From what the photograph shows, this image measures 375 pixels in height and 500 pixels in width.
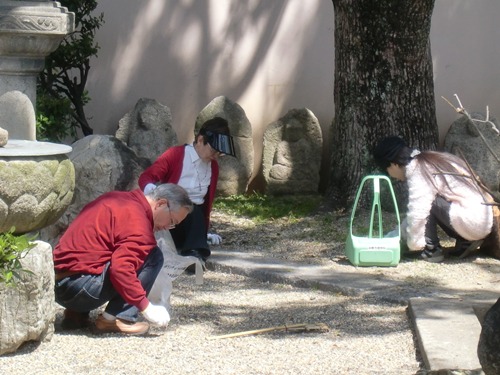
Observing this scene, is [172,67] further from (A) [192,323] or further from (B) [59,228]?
(A) [192,323]

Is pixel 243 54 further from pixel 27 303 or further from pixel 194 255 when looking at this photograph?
pixel 27 303

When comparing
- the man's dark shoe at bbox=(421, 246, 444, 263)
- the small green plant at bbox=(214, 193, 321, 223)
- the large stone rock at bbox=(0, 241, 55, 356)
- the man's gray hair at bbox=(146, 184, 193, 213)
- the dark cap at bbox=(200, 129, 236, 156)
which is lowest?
the small green plant at bbox=(214, 193, 321, 223)

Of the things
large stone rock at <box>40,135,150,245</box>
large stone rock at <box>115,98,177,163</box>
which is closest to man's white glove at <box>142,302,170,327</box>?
large stone rock at <box>40,135,150,245</box>

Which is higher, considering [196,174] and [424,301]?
[196,174]

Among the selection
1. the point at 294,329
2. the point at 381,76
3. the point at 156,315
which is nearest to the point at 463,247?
the point at 381,76

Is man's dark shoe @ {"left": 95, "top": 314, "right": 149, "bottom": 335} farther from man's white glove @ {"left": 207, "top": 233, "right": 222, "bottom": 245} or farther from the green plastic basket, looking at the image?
man's white glove @ {"left": 207, "top": 233, "right": 222, "bottom": 245}

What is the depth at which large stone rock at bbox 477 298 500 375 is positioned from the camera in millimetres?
3828

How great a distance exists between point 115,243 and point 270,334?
968mm

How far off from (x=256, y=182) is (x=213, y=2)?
180 cm

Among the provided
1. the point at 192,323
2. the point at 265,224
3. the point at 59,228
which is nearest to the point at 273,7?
the point at 265,224

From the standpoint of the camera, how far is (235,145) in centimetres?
1008

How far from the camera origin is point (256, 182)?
1031 centimetres

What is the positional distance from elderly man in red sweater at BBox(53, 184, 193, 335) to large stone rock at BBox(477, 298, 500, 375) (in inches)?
75.9

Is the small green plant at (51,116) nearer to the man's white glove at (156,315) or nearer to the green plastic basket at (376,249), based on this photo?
the green plastic basket at (376,249)
